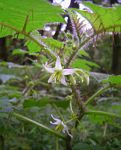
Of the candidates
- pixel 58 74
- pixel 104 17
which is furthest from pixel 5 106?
pixel 104 17

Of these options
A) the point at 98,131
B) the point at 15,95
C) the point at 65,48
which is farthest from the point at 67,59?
the point at 98,131

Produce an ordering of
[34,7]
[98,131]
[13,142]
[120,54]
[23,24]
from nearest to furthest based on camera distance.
Result: [34,7] → [23,24] → [13,142] → [98,131] → [120,54]

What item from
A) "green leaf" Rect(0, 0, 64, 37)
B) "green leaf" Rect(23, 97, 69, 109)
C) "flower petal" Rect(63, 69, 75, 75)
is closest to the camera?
"green leaf" Rect(0, 0, 64, 37)

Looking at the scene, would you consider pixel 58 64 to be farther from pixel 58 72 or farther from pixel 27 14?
pixel 27 14

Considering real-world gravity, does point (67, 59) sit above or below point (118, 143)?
above

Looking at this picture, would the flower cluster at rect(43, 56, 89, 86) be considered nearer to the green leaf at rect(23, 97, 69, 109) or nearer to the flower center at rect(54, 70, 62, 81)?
the flower center at rect(54, 70, 62, 81)

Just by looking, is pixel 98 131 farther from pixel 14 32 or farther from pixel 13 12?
pixel 13 12

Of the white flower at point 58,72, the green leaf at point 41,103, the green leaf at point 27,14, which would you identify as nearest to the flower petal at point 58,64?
the white flower at point 58,72

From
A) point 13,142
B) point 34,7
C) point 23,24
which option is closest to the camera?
point 34,7

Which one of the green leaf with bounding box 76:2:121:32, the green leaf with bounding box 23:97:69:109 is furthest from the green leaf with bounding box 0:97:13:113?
the green leaf with bounding box 76:2:121:32
